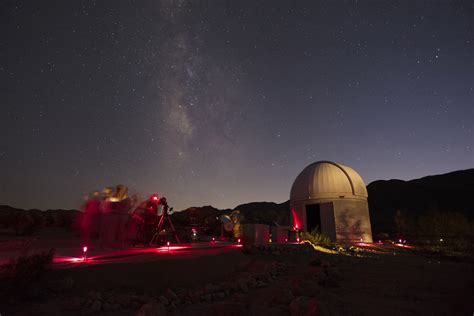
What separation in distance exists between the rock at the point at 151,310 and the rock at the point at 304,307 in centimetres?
259

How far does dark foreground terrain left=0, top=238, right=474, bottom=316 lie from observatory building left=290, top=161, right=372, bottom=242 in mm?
11971

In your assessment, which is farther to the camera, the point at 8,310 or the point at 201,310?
the point at 201,310

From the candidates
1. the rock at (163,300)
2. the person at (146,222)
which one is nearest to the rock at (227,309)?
the rock at (163,300)

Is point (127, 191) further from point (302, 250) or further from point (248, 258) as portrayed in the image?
point (302, 250)

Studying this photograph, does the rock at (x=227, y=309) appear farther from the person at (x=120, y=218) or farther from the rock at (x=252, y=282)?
the person at (x=120, y=218)

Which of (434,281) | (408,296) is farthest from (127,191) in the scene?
(434,281)

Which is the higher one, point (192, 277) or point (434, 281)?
point (192, 277)

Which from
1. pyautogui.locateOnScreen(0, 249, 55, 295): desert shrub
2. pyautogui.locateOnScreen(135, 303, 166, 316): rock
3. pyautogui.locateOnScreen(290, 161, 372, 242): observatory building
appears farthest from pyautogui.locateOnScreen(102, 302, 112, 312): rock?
pyautogui.locateOnScreen(290, 161, 372, 242): observatory building

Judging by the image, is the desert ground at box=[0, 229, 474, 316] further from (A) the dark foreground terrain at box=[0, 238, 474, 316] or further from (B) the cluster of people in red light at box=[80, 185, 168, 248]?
(B) the cluster of people in red light at box=[80, 185, 168, 248]

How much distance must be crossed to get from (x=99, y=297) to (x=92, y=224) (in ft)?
41.2

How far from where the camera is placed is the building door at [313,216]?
81.1 ft

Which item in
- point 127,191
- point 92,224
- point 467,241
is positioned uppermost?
point 127,191

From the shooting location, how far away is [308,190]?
2508 centimetres

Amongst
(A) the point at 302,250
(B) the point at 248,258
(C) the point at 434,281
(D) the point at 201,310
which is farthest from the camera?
(A) the point at 302,250
